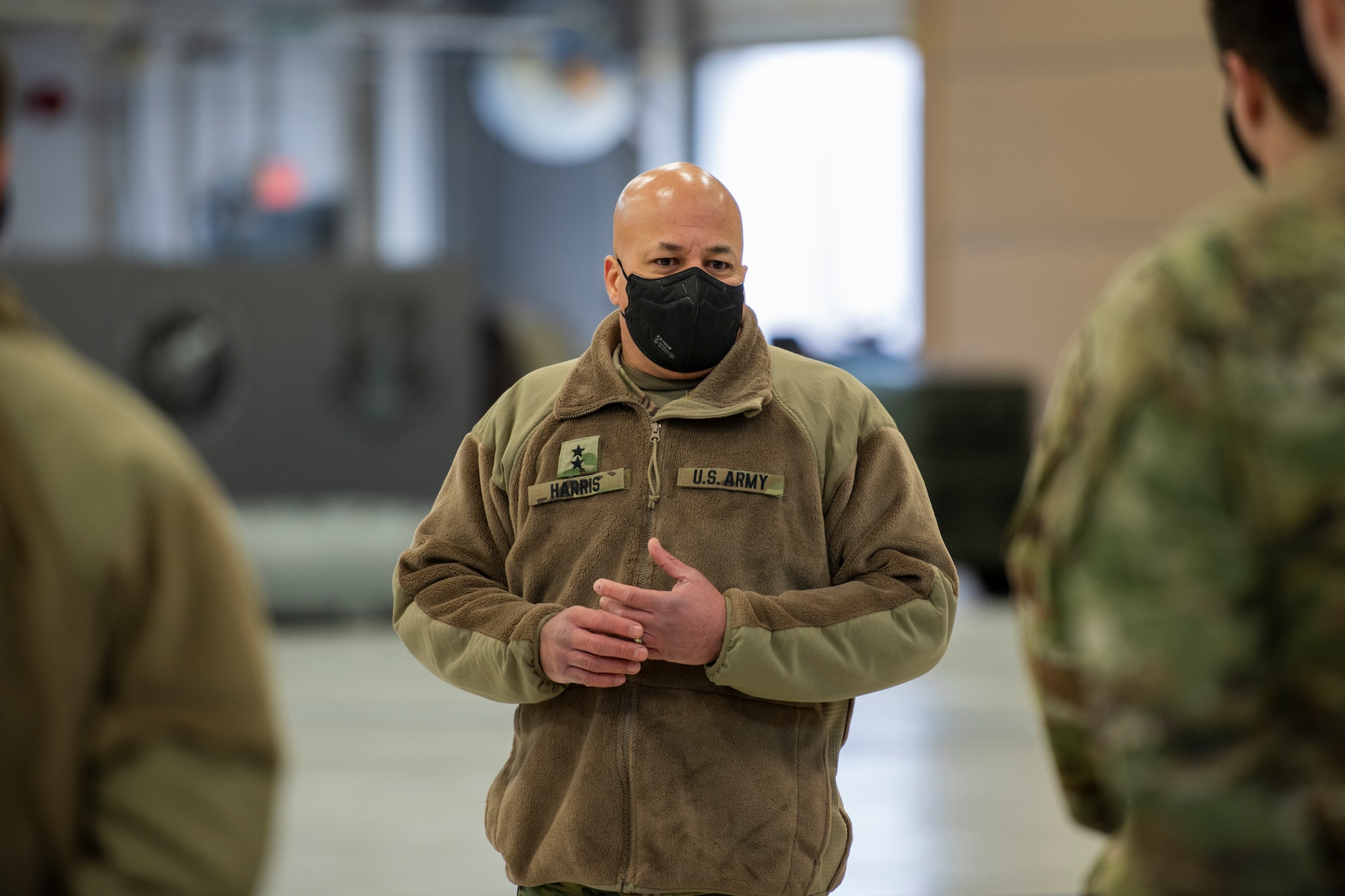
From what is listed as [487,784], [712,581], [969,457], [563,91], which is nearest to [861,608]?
→ [712,581]

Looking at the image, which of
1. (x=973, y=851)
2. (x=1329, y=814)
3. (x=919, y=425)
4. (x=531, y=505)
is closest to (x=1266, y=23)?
(x=1329, y=814)

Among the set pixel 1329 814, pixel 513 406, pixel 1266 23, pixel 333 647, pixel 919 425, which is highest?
pixel 1266 23

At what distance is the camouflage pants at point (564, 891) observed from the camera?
1.52m

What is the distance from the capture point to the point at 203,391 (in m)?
7.73

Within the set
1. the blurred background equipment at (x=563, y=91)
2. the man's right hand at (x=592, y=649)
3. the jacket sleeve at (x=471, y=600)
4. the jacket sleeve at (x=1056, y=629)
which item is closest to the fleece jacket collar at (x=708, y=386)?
the jacket sleeve at (x=471, y=600)

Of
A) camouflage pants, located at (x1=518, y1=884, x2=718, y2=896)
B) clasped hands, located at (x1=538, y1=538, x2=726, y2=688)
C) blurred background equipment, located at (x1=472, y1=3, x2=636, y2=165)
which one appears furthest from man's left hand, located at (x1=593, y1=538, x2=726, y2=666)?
blurred background equipment, located at (x1=472, y1=3, x2=636, y2=165)

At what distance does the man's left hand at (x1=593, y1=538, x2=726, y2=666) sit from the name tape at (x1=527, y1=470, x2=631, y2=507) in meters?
0.09

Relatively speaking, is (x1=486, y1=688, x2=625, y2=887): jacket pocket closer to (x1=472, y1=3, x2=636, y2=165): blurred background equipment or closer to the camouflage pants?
the camouflage pants

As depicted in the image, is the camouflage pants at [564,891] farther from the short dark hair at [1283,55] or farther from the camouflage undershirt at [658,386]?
the short dark hair at [1283,55]

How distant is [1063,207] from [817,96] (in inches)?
137

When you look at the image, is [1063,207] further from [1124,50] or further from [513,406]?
[513,406]

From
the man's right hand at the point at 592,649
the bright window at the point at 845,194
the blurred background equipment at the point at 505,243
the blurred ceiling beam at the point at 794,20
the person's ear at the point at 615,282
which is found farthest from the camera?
the blurred ceiling beam at the point at 794,20

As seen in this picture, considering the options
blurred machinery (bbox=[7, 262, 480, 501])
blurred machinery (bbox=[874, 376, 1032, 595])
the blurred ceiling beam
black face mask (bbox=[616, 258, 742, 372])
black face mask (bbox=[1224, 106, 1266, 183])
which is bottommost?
blurred machinery (bbox=[874, 376, 1032, 595])

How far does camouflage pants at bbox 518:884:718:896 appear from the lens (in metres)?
1.52
